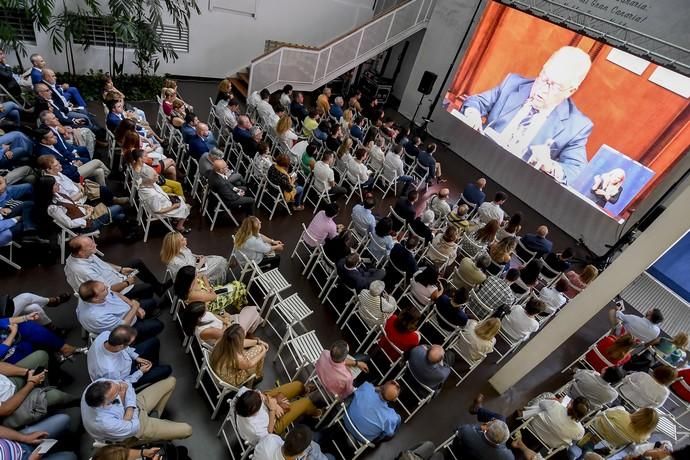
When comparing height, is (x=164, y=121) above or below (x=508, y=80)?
below

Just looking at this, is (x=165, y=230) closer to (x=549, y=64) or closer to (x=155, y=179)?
(x=155, y=179)

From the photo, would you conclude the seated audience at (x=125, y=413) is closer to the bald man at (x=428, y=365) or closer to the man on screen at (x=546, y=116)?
the bald man at (x=428, y=365)

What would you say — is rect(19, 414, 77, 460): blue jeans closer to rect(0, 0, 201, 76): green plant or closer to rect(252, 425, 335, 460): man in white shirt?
rect(252, 425, 335, 460): man in white shirt

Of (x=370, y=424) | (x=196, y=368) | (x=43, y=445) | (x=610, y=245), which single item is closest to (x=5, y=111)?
(x=196, y=368)

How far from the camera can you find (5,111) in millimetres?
5168

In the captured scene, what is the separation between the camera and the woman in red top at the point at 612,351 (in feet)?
15.1

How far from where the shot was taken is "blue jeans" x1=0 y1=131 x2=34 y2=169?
450 cm

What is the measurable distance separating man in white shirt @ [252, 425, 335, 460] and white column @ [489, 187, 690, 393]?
9.78 ft

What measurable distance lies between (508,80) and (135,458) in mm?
9845

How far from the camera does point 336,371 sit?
3.30m

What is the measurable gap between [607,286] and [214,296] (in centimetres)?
399

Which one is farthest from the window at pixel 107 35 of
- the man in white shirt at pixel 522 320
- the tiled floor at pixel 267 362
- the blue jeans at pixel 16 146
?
the man in white shirt at pixel 522 320

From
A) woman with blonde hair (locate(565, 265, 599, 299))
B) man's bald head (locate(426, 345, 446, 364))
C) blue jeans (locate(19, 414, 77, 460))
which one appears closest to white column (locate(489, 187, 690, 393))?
man's bald head (locate(426, 345, 446, 364))

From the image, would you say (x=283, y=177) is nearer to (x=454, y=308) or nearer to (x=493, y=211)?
(x=454, y=308)
